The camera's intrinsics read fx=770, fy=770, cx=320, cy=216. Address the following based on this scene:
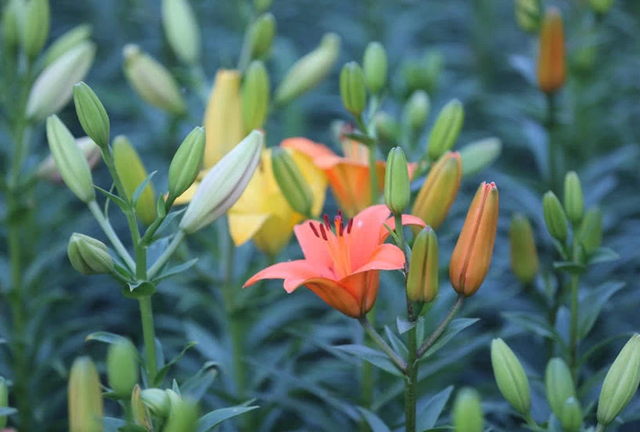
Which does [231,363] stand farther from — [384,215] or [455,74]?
[455,74]

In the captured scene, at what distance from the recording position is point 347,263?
0.80 m

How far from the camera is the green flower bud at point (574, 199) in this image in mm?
854

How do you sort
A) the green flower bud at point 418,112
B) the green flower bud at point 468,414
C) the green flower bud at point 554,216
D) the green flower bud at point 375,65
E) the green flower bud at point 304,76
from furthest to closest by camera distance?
the green flower bud at point 304,76 → the green flower bud at point 418,112 → the green flower bud at point 375,65 → the green flower bud at point 554,216 → the green flower bud at point 468,414

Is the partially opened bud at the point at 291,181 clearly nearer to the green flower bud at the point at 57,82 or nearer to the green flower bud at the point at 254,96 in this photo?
the green flower bud at the point at 254,96

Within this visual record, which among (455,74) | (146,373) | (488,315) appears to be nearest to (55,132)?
(146,373)

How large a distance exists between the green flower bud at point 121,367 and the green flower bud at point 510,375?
329 millimetres

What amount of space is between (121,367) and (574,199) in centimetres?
52

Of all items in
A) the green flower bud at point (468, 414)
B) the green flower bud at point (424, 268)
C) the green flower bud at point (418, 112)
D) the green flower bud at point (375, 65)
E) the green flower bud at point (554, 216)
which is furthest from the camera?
the green flower bud at point (418, 112)

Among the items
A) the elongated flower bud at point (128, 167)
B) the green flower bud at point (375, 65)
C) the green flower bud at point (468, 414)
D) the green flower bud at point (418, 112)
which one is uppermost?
the green flower bud at point (375, 65)

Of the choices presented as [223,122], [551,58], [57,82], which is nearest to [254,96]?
[223,122]

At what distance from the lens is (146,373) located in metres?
0.77

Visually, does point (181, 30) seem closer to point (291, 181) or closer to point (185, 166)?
point (291, 181)

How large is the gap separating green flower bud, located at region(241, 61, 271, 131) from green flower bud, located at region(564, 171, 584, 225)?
419mm

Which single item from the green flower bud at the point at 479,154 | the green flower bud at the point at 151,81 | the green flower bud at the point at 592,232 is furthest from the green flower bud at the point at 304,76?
the green flower bud at the point at 592,232
